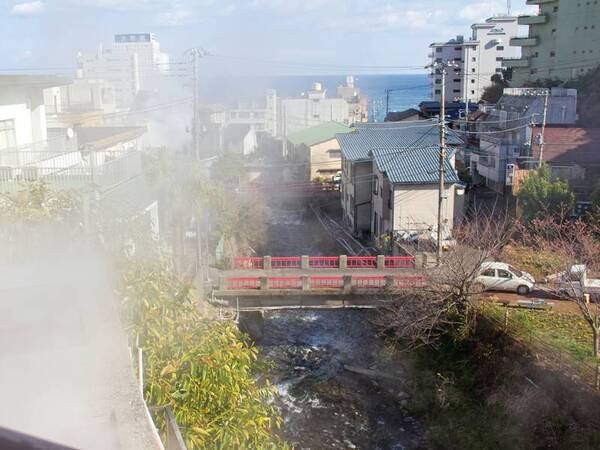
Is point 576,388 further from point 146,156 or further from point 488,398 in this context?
point 146,156

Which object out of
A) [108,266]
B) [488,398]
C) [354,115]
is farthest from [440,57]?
[108,266]

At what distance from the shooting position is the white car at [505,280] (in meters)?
12.5

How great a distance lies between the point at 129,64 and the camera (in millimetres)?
53875

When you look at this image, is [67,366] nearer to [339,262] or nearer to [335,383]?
[335,383]

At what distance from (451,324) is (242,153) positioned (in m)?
24.9

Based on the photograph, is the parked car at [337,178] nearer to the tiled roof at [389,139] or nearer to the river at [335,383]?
the tiled roof at [389,139]

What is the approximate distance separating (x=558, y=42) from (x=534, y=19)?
7.82ft

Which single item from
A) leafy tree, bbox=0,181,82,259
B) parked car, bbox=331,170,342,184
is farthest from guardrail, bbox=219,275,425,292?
parked car, bbox=331,170,342,184

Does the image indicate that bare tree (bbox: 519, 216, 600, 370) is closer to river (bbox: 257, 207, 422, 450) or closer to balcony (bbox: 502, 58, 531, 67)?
river (bbox: 257, 207, 422, 450)

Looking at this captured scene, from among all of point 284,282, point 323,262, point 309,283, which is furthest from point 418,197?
point 284,282

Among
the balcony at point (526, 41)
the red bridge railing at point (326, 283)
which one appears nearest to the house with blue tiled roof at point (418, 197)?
the red bridge railing at point (326, 283)

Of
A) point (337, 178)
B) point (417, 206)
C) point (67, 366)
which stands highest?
point (67, 366)

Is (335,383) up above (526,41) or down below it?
below

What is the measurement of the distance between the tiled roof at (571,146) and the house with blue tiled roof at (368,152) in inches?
107
